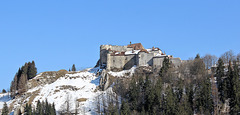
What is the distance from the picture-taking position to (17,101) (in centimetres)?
11194

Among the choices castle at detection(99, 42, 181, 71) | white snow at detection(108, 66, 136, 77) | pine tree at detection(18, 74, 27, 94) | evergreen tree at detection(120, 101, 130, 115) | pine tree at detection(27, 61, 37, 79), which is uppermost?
castle at detection(99, 42, 181, 71)

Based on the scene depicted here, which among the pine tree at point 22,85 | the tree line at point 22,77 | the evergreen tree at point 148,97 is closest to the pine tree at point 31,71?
the tree line at point 22,77

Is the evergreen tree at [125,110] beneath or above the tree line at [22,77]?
beneath

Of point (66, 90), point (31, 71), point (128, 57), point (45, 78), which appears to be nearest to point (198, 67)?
point (128, 57)

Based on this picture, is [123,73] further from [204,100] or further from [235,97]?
[235,97]

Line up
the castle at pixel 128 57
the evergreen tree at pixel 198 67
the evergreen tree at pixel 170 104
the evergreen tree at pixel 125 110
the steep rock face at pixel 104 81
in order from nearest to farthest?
1. the evergreen tree at pixel 170 104
2. the evergreen tree at pixel 125 110
3. the evergreen tree at pixel 198 67
4. the steep rock face at pixel 104 81
5. the castle at pixel 128 57

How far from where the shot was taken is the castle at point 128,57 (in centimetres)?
11181

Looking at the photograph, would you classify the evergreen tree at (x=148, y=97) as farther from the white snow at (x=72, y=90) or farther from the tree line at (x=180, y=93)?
the white snow at (x=72, y=90)

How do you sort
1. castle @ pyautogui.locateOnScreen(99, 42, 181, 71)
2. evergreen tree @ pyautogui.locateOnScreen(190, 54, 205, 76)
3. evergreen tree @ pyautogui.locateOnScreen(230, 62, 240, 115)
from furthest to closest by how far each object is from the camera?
castle @ pyautogui.locateOnScreen(99, 42, 181, 71) → evergreen tree @ pyautogui.locateOnScreen(190, 54, 205, 76) → evergreen tree @ pyautogui.locateOnScreen(230, 62, 240, 115)

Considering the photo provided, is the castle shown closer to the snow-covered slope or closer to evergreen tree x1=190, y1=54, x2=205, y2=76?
the snow-covered slope

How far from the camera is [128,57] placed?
11700cm

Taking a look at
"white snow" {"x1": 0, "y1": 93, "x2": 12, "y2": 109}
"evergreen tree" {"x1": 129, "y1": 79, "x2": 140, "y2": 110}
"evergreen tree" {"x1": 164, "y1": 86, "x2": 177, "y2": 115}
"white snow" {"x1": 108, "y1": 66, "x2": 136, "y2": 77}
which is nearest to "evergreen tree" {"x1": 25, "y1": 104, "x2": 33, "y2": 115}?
"white snow" {"x1": 0, "y1": 93, "x2": 12, "y2": 109}

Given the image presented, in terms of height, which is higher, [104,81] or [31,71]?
[31,71]

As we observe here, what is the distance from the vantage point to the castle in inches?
4402
